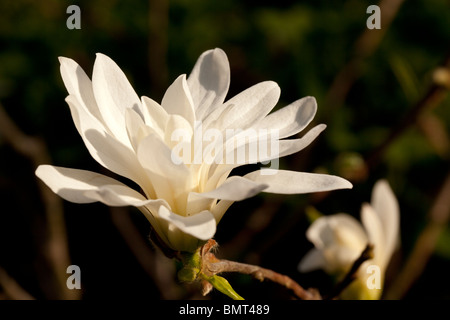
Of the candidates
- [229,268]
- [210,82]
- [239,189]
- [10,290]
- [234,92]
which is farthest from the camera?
[234,92]

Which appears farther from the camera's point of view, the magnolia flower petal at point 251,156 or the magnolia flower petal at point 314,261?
the magnolia flower petal at point 314,261

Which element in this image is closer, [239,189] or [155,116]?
[239,189]

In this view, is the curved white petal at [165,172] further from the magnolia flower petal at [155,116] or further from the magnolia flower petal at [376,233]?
the magnolia flower petal at [376,233]

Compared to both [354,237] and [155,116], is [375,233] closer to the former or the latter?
[354,237]

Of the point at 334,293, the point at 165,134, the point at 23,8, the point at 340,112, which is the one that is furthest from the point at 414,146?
Answer: the point at 23,8

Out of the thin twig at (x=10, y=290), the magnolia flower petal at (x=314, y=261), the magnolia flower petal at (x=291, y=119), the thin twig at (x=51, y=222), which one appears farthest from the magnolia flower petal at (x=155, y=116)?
the thin twig at (x=51, y=222)

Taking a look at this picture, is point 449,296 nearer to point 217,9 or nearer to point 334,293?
point 334,293

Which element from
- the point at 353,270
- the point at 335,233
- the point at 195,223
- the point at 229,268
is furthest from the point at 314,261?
the point at 195,223
